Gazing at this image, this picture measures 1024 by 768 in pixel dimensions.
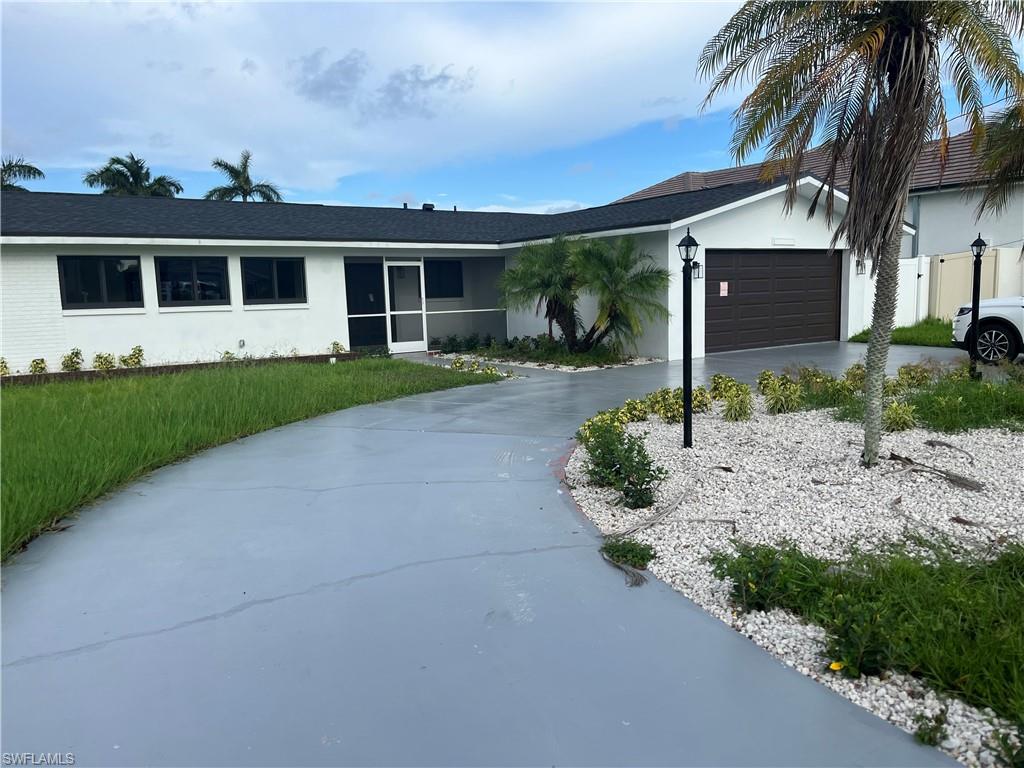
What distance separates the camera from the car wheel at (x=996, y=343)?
12.4 m

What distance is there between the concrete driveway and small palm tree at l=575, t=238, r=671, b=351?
28.9ft

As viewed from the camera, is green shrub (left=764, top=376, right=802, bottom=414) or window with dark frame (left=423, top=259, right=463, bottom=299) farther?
window with dark frame (left=423, top=259, right=463, bottom=299)

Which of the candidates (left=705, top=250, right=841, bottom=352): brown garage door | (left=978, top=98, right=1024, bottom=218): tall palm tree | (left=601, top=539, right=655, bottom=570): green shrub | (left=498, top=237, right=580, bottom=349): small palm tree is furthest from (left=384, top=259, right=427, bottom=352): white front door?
(left=601, top=539, right=655, bottom=570): green shrub

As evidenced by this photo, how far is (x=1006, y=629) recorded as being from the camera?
10.7 ft

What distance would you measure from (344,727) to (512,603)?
4.18 feet

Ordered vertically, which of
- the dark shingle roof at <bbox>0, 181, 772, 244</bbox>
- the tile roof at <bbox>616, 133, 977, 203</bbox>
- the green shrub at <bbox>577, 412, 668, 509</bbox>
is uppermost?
the tile roof at <bbox>616, 133, 977, 203</bbox>

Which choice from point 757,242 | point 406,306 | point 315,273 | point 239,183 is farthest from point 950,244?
point 239,183

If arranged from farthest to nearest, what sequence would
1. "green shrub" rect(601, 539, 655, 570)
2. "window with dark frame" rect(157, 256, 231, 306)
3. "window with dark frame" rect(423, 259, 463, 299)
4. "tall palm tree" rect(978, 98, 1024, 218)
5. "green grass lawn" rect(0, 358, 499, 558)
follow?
"window with dark frame" rect(423, 259, 463, 299) < "window with dark frame" rect(157, 256, 231, 306) < "tall palm tree" rect(978, 98, 1024, 218) < "green grass lawn" rect(0, 358, 499, 558) < "green shrub" rect(601, 539, 655, 570)

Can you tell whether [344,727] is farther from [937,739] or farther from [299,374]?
[299,374]

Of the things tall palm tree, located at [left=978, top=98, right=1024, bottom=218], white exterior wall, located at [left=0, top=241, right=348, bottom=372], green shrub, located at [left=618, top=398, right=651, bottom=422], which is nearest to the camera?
Result: tall palm tree, located at [left=978, top=98, right=1024, bottom=218]

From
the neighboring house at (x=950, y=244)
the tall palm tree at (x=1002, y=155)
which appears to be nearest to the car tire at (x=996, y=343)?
the tall palm tree at (x=1002, y=155)

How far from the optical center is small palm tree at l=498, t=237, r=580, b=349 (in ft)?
49.6

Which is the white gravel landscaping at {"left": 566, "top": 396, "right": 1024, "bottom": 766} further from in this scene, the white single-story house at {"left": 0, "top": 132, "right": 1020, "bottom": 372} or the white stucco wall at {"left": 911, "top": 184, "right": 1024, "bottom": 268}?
the white stucco wall at {"left": 911, "top": 184, "right": 1024, "bottom": 268}

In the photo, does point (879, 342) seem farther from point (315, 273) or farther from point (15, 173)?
point (15, 173)
